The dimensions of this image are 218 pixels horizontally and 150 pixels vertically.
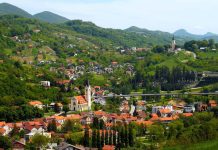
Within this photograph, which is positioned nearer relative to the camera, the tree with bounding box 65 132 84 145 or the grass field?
the grass field

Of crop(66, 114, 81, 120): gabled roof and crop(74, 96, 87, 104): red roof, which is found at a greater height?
crop(74, 96, 87, 104): red roof

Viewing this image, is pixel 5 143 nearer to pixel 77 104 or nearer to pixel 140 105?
pixel 77 104

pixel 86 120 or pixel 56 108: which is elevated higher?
pixel 56 108

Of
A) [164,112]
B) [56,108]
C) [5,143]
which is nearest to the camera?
[5,143]

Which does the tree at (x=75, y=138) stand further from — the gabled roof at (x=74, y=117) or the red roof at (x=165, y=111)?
the red roof at (x=165, y=111)

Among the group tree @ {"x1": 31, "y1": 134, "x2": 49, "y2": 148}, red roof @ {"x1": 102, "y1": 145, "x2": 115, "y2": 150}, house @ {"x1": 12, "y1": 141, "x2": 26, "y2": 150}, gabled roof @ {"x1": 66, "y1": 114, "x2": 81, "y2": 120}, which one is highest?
tree @ {"x1": 31, "y1": 134, "x2": 49, "y2": 148}

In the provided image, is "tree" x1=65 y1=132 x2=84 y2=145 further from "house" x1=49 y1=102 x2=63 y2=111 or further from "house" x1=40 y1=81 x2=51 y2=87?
"house" x1=40 y1=81 x2=51 y2=87

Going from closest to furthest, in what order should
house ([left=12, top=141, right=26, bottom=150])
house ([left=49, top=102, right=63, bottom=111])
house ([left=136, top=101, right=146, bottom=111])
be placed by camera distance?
house ([left=12, top=141, right=26, bottom=150]), house ([left=49, top=102, right=63, bottom=111]), house ([left=136, top=101, right=146, bottom=111])

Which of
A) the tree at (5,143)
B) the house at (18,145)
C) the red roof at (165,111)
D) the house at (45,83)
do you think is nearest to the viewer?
the house at (18,145)

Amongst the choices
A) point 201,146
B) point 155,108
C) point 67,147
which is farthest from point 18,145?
point 155,108

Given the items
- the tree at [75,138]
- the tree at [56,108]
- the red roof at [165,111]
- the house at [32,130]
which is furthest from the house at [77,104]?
the tree at [75,138]

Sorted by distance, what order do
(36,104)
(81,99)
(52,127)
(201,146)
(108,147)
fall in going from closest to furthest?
(201,146) < (108,147) < (52,127) < (36,104) < (81,99)

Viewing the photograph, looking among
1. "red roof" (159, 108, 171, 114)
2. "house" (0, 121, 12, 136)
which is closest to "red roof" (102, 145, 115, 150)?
"house" (0, 121, 12, 136)

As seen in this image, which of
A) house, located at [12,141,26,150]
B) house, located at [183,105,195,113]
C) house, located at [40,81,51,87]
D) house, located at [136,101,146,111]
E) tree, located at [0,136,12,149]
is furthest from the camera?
house, located at [40,81,51,87]
